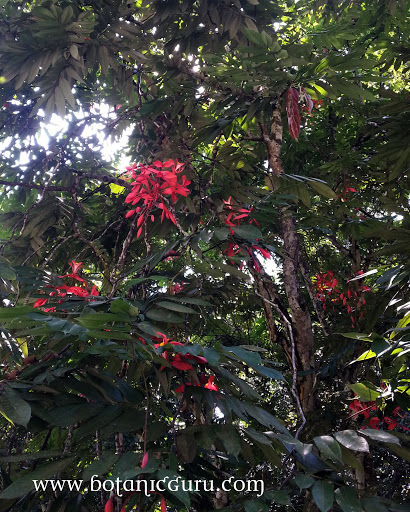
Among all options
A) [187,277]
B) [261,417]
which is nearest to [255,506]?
[261,417]

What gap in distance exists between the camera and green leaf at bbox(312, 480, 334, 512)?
2.74 ft

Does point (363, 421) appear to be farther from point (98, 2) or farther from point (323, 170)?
point (98, 2)

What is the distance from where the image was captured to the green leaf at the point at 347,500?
84cm

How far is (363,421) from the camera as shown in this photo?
224cm

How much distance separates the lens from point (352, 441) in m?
0.95

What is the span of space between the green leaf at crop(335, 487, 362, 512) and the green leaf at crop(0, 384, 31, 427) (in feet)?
2.04

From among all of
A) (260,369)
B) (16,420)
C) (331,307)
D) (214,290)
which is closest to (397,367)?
(260,369)

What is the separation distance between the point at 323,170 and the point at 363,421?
1377 mm

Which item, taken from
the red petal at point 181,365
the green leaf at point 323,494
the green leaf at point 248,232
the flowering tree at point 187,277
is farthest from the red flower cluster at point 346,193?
the green leaf at point 323,494

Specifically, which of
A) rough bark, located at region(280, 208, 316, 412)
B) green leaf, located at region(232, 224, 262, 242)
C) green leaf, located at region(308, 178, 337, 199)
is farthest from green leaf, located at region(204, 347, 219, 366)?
rough bark, located at region(280, 208, 316, 412)

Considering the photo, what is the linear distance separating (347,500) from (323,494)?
0.05m

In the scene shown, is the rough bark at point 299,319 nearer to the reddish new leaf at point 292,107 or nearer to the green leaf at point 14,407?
the reddish new leaf at point 292,107

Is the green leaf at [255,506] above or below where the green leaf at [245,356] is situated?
below

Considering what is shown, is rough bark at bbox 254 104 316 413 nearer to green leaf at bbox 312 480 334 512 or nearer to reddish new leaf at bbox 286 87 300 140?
reddish new leaf at bbox 286 87 300 140
